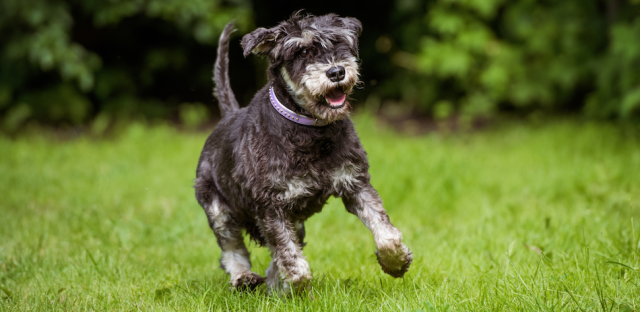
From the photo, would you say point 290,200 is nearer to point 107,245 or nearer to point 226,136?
point 226,136

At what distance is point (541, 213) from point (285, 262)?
325cm

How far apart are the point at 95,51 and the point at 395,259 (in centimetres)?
1005

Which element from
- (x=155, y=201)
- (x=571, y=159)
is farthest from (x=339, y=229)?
(x=571, y=159)

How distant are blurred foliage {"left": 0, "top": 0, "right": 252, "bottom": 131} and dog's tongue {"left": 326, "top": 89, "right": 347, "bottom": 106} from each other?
687cm

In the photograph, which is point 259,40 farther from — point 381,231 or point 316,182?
point 381,231

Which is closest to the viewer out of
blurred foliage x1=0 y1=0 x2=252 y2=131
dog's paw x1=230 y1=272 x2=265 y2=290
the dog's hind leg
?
dog's paw x1=230 y1=272 x2=265 y2=290

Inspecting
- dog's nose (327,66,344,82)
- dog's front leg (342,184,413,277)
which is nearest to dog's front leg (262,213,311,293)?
dog's front leg (342,184,413,277)

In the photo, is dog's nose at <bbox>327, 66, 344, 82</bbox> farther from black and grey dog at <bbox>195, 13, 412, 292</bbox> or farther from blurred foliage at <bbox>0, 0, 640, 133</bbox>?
blurred foliage at <bbox>0, 0, 640, 133</bbox>

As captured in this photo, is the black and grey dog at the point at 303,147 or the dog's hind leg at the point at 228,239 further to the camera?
the dog's hind leg at the point at 228,239

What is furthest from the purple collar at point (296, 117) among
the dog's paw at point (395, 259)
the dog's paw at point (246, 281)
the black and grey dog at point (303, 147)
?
the dog's paw at point (246, 281)

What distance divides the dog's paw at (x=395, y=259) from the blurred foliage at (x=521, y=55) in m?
5.22

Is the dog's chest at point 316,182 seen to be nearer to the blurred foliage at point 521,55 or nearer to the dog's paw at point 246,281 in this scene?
the dog's paw at point 246,281

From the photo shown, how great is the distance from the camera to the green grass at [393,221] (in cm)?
328

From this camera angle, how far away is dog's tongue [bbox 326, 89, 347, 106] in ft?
10.2
